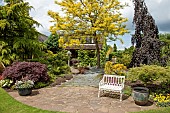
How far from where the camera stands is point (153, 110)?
6.70 m

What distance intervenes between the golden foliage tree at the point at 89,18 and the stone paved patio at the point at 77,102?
9192mm

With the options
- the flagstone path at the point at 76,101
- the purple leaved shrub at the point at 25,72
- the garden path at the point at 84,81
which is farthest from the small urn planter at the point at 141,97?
the purple leaved shrub at the point at 25,72

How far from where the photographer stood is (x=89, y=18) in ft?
58.1

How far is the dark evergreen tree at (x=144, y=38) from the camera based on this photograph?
10816mm

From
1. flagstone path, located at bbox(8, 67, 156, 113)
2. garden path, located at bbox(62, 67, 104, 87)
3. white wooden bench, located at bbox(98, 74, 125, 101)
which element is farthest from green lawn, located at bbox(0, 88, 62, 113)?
garden path, located at bbox(62, 67, 104, 87)

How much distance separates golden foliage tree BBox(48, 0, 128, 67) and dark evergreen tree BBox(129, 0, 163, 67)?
17.5 ft

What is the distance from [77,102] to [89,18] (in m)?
11.4

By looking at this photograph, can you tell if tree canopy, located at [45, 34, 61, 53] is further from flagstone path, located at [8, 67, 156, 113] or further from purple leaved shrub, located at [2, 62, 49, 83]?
flagstone path, located at [8, 67, 156, 113]

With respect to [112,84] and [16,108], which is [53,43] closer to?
[112,84]

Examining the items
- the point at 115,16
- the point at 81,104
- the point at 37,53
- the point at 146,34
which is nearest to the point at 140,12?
the point at 146,34

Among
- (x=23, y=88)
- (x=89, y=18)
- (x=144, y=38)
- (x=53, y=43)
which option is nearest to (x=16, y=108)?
(x=23, y=88)

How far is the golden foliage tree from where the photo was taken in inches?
687

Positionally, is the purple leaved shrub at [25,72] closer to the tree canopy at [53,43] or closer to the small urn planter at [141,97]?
the small urn planter at [141,97]

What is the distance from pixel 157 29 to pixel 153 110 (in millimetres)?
6714
